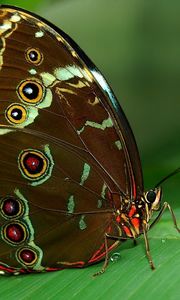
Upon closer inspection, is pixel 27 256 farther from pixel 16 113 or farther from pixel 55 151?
pixel 16 113

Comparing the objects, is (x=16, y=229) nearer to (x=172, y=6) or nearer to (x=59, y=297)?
(x=59, y=297)

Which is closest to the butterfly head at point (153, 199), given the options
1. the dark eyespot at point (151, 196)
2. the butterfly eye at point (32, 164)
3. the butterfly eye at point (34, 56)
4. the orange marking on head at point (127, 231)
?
the dark eyespot at point (151, 196)

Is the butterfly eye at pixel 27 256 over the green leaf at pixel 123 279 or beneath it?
over

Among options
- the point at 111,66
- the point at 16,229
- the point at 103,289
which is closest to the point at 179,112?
the point at 111,66

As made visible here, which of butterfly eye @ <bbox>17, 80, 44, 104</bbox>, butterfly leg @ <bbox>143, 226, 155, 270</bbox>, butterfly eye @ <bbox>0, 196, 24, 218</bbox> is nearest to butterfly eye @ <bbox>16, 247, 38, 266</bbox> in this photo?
A: butterfly eye @ <bbox>0, 196, 24, 218</bbox>

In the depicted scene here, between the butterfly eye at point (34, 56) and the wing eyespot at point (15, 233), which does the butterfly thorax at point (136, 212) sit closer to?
the wing eyespot at point (15, 233)

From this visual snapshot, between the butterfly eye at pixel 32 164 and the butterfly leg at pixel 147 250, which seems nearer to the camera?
the butterfly leg at pixel 147 250
